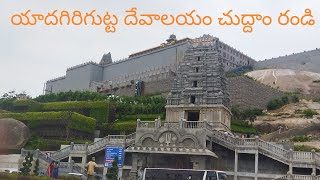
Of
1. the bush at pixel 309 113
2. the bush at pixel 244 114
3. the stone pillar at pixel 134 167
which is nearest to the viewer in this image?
the stone pillar at pixel 134 167

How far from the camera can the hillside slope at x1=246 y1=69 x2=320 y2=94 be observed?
282ft

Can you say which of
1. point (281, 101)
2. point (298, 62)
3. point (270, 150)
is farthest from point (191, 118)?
point (298, 62)

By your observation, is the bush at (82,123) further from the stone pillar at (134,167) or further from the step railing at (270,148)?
the step railing at (270,148)

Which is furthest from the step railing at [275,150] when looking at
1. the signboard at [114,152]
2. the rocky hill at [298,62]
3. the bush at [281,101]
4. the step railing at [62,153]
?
the rocky hill at [298,62]

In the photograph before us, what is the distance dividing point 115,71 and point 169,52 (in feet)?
50.4

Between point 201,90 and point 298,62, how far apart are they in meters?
58.4

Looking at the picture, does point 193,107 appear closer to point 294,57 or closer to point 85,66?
point 85,66

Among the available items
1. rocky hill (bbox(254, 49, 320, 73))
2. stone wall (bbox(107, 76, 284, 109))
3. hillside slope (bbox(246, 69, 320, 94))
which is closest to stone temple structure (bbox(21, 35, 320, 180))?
stone wall (bbox(107, 76, 284, 109))

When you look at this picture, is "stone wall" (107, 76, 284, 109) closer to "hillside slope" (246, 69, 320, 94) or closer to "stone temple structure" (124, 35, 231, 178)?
"hillside slope" (246, 69, 320, 94)

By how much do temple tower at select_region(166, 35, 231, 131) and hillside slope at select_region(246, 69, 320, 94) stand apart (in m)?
40.6

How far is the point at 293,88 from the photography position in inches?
3393

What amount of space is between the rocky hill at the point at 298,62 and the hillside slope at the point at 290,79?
10.5 feet

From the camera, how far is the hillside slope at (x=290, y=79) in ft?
282

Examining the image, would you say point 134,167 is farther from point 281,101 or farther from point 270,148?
point 281,101
